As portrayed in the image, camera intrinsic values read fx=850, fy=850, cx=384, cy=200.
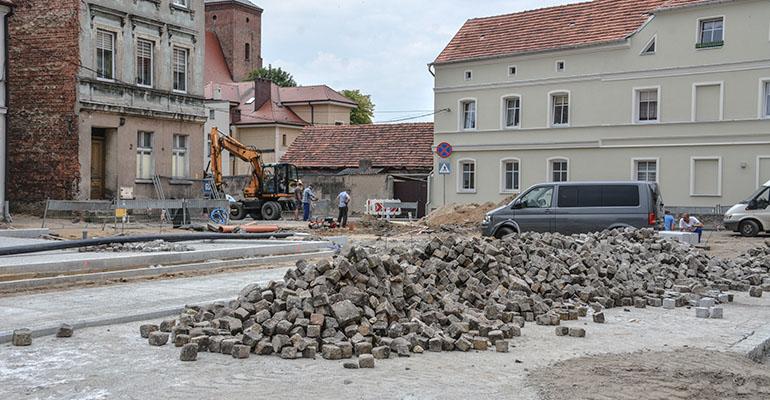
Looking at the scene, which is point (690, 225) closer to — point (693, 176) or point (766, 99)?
point (693, 176)

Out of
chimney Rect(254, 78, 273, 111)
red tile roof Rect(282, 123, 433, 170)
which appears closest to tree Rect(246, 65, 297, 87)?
chimney Rect(254, 78, 273, 111)

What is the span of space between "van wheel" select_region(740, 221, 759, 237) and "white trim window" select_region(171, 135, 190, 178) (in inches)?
894

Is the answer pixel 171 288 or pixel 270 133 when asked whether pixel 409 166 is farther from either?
pixel 171 288

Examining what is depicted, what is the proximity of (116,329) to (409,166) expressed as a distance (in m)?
37.3

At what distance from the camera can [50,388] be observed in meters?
7.07

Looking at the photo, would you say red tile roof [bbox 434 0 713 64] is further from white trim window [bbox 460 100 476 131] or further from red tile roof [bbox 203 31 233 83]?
red tile roof [bbox 203 31 233 83]

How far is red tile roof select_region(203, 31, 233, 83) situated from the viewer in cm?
8203

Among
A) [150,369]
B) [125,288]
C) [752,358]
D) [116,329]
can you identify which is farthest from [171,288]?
[752,358]

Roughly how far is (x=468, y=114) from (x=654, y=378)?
35.9m

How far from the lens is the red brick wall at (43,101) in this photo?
31578mm

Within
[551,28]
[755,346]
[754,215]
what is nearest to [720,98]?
[754,215]

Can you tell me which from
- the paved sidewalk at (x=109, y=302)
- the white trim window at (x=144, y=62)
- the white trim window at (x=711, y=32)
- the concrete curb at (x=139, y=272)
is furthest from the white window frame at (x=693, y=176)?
the paved sidewalk at (x=109, y=302)

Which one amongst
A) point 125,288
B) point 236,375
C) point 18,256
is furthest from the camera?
point 18,256

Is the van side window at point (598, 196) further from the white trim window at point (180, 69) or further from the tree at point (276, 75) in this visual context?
the tree at point (276, 75)
